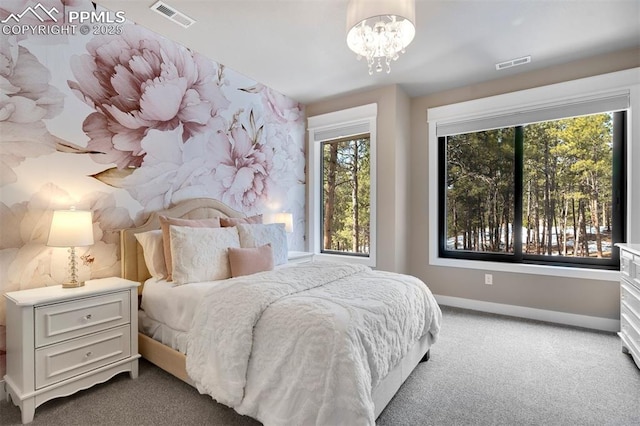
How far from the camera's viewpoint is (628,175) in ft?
9.53

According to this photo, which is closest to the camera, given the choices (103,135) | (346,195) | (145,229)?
(103,135)

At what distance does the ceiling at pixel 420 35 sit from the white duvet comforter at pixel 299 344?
6.58 feet

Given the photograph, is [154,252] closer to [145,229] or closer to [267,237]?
[145,229]

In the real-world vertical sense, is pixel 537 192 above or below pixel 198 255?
above

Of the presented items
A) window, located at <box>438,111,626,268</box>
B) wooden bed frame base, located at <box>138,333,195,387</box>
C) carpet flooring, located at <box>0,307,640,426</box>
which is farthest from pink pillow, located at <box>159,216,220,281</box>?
window, located at <box>438,111,626,268</box>

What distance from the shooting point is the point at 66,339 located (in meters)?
1.86

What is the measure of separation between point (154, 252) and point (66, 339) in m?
0.75

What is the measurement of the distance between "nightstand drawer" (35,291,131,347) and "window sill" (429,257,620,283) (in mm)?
3299

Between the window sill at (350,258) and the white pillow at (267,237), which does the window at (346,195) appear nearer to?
the window sill at (350,258)

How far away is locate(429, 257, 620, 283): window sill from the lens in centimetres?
302

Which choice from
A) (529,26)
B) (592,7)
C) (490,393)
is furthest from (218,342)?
(592,7)

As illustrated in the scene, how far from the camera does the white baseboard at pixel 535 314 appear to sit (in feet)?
9.86

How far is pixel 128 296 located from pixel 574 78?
4343 mm

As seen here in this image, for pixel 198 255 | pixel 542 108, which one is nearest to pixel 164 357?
pixel 198 255
